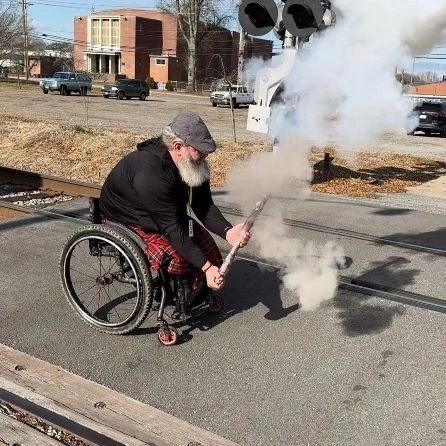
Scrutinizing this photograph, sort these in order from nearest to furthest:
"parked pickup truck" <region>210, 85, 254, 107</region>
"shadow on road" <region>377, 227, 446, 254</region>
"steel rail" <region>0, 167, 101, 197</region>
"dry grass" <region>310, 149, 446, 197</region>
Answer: "shadow on road" <region>377, 227, 446, 254</region> → "steel rail" <region>0, 167, 101, 197</region> → "dry grass" <region>310, 149, 446, 197</region> → "parked pickup truck" <region>210, 85, 254, 107</region>

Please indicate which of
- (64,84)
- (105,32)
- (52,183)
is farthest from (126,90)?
(105,32)

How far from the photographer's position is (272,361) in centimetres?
374

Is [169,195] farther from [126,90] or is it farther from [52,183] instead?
[126,90]

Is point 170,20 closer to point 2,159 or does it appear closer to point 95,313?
point 2,159

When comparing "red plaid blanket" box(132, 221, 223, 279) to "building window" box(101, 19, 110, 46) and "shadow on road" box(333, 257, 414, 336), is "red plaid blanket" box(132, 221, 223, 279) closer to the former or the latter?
"shadow on road" box(333, 257, 414, 336)

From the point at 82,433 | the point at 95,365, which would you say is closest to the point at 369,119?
the point at 95,365

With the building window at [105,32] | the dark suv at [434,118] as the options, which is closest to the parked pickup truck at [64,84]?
the dark suv at [434,118]

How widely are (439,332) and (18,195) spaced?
22.1 feet

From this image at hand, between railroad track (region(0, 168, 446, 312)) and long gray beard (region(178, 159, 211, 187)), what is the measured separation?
6.31ft

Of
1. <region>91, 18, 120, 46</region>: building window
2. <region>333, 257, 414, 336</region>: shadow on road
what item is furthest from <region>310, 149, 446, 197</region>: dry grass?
<region>91, 18, 120, 46</region>: building window

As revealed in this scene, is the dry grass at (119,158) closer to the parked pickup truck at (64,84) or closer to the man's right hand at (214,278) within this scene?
the man's right hand at (214,278)

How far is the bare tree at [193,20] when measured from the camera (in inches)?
2126

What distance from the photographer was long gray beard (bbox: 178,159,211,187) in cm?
381

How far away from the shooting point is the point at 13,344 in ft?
12.7
